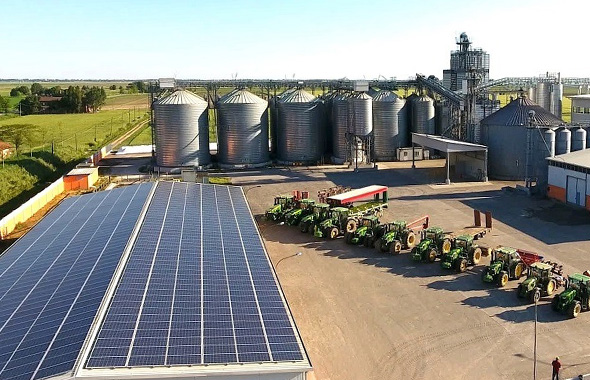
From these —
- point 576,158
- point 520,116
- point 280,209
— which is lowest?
point 280,209

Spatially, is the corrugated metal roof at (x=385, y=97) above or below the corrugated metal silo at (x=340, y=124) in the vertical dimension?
above

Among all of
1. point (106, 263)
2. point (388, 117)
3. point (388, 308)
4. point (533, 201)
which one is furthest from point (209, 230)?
point (388, 117)

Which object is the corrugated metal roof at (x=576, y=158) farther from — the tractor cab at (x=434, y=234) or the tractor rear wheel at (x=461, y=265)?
the tractor rear wheel at (x=461, y=265)

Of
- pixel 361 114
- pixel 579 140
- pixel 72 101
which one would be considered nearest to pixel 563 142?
pixel 579 140

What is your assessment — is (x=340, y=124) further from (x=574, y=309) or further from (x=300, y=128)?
(x=574, y=309)

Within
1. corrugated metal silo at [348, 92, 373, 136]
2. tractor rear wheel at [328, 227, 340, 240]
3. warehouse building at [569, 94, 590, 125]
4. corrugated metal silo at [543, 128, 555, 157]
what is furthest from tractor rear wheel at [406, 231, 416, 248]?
warehouse building at [569, 94, 590, 125]

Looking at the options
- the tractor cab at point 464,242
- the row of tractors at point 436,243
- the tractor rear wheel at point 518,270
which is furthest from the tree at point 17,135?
the tractor rear wheel at point 518,270

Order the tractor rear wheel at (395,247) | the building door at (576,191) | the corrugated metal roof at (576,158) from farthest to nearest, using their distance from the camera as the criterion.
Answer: the corrugated metal roof at (576,158) < the building door at (576,191) < the tractor rear wheel at (395,247)
